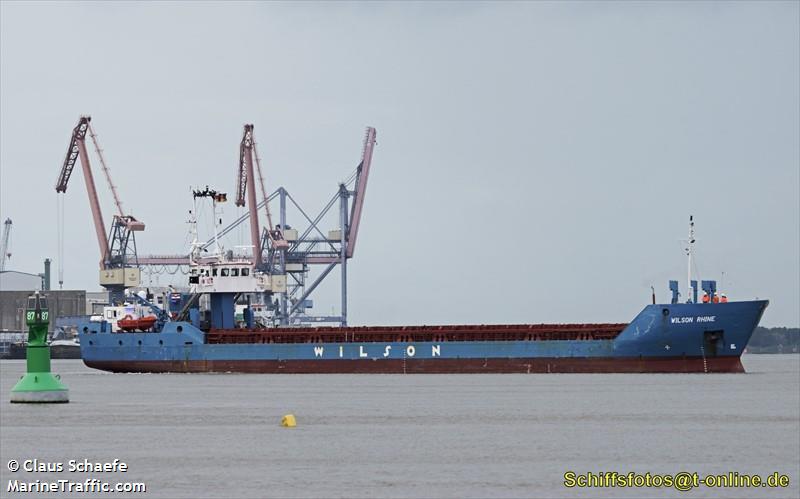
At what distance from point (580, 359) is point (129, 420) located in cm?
3176

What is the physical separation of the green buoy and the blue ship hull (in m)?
30.3

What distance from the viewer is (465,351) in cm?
7438

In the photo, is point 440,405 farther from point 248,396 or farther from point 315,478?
point 315,478

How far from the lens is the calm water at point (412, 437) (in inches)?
1198

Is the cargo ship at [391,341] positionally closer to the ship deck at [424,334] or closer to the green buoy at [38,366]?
the ship deck at [424,334]

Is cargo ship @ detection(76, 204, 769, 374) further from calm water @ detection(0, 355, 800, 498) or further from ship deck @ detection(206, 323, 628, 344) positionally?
calm water @ detection(0, 355, 800, 498)

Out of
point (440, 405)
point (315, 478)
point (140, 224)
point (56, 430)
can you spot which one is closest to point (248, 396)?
point (440, 405)

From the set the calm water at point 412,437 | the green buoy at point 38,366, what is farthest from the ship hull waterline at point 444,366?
the green buoy at point 38,366

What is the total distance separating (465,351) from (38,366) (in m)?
32.5

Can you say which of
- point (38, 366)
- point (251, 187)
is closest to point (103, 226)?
point (251, 187)

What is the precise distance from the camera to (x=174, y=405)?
53250 millimetres

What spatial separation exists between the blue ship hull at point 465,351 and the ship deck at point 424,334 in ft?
1.14

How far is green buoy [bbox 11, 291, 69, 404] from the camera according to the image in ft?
143

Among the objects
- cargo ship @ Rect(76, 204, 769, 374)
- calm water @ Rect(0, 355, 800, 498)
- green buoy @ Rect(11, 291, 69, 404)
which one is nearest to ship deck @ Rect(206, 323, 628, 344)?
cargo ship @ Rect(76, 204, 769, 374)
